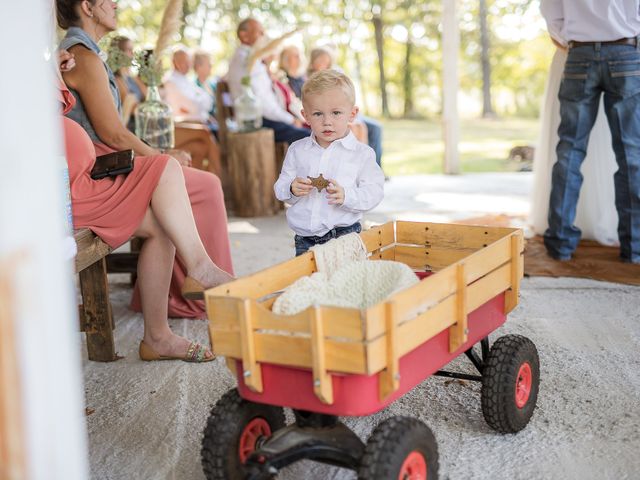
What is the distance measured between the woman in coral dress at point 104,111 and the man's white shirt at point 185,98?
4.08m

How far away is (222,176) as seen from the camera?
7.29 meters

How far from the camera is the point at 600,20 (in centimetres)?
434

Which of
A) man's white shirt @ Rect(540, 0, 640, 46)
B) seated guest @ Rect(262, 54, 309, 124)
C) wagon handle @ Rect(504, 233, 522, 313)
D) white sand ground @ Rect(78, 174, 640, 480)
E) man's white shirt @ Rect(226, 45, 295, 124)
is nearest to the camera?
white sand ground @ Rect(78, 174, 640, 480)

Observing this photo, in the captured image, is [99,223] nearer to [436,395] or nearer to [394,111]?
[436,395]

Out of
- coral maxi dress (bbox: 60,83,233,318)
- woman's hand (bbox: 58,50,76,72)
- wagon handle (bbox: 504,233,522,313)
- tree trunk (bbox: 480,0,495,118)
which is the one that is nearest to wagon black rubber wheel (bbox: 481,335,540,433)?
wagon handle (bbox: 504,233,522,313)

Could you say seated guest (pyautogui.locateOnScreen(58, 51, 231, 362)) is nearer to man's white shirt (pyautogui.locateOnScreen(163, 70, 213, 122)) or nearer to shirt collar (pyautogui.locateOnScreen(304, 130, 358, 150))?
shirt collar (pyautogui.locateOnScreen(304, 130, 358, 150))

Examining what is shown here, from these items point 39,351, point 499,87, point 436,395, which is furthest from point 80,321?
point 499,87

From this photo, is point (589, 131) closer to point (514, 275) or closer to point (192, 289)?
point (514, 275)

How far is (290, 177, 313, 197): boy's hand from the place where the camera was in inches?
111

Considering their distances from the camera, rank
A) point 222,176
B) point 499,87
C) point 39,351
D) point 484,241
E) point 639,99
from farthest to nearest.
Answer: point 499,87
point 222,176
point 639,99
point 484,241
point 39,351

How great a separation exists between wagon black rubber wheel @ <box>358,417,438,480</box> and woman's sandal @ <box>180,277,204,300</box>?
3.86 feet

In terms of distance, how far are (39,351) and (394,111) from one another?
64.5ft

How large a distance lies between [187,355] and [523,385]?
54.9 inches

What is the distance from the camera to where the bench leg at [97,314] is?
133 inches
